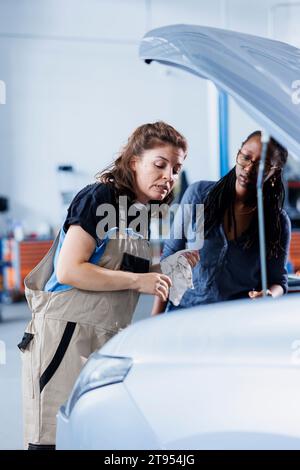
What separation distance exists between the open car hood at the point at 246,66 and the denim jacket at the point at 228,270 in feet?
1.81

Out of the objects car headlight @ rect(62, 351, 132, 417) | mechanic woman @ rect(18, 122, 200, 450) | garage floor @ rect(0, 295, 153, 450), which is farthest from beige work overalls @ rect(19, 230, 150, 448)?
car headlight @ rect(62, 351, 132, 417)

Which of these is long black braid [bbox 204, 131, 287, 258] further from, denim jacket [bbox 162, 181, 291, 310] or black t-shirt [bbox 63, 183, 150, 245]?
black t-shirt [bbox 63, 183, 150, 245]

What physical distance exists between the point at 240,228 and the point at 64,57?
268 inches

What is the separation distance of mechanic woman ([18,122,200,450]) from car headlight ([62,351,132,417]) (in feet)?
1.21

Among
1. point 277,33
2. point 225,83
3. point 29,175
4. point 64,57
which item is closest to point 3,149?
point 29,175

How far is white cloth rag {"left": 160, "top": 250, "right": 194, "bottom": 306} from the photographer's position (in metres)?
2.03

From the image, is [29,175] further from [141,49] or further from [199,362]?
[199,362]

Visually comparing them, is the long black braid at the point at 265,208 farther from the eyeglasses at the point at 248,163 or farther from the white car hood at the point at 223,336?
the white car hood at the point at 223,336

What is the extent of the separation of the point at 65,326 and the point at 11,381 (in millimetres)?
2134

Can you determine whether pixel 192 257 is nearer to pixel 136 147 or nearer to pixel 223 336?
pixel 136 147

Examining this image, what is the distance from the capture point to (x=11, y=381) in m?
3.99

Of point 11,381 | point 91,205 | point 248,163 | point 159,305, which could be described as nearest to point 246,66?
point 248,163

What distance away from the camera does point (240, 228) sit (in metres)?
2.04

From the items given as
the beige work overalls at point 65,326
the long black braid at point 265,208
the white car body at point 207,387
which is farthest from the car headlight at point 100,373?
the long black braid at point 265,208
